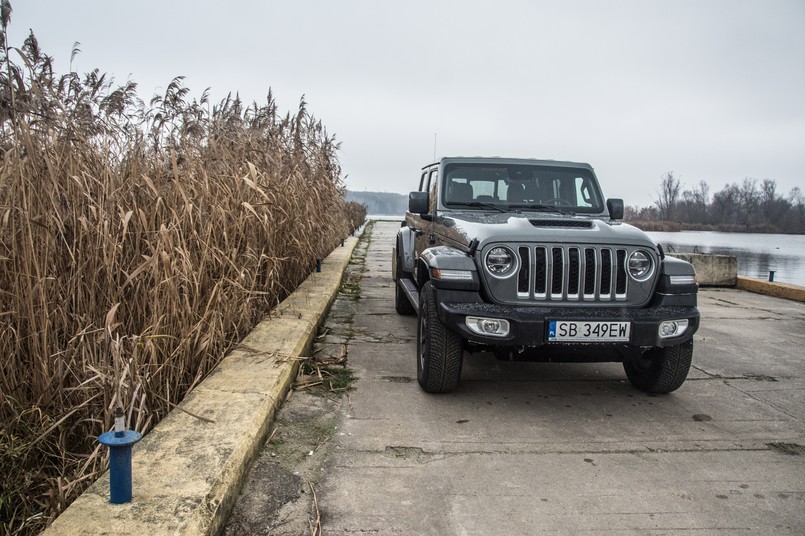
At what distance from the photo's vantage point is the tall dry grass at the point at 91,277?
2.70 m

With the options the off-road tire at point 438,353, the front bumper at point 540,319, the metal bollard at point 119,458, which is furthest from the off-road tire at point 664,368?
the metal bollard at point 119,458

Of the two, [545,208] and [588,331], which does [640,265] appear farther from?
[545,208]

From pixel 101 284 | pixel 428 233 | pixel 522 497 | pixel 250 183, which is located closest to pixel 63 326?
pixel 101 284

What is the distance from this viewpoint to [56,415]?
2.80 meters

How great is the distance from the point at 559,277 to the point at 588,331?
1.26ft

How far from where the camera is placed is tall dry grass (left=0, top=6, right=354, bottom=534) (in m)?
2.70

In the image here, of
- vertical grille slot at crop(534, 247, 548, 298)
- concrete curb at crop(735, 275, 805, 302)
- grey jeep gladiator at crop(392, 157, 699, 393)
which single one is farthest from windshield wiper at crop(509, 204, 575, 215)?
concrete curb at crop(735, 275, 805, 302)

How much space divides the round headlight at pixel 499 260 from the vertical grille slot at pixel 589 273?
0.47 meters

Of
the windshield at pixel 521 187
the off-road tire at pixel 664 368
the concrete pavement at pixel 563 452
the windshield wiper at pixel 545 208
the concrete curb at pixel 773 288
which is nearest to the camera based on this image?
the concrete pavement at pixel 563 452

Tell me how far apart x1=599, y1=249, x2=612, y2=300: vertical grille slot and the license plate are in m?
0.26

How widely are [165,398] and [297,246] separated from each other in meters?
3.34

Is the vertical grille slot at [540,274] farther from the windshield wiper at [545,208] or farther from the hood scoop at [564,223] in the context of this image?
the windshield wiper at [545,208]

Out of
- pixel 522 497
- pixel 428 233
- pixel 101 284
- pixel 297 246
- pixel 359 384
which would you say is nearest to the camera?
pixel 522 497

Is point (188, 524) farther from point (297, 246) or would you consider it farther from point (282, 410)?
point (297, 246)
